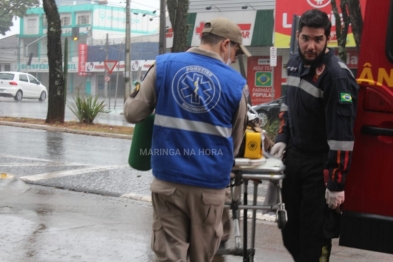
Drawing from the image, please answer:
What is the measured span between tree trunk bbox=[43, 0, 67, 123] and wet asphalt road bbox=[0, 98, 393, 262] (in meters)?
6.13

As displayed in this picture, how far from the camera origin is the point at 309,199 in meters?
4.23

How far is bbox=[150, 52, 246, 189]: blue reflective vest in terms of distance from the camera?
367 centimetres

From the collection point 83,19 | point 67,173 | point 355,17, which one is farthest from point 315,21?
point 83,19

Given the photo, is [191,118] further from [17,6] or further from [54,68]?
[17,6]

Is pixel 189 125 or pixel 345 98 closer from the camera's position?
pixel 189 125

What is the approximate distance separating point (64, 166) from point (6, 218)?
3.75 meters

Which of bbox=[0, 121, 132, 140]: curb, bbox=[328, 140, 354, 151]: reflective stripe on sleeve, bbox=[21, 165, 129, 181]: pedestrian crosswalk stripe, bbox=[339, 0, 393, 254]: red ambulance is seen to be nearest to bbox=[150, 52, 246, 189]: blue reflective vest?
bbox=[328, 140, 354, 151]: reflective stripe on sleeve

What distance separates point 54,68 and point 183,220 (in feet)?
51.6

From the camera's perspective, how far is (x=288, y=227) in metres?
4.46

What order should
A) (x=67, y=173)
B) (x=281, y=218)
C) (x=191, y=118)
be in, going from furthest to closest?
(x=67, y=173), (x=281, y=218), (x=191, y=118)

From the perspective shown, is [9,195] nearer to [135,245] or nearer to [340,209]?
[135,245]

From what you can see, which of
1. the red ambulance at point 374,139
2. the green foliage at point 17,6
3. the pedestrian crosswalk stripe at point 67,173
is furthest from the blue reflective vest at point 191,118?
the green foliage at point 17,6

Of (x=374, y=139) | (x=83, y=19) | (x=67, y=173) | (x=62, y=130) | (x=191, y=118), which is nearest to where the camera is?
(x=191, y=118)

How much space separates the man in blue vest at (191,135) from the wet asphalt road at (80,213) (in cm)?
200
